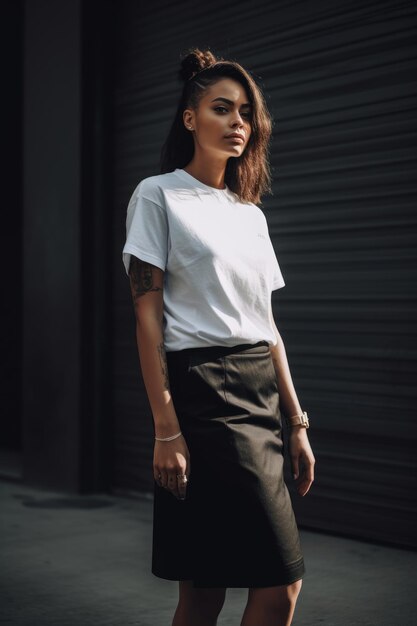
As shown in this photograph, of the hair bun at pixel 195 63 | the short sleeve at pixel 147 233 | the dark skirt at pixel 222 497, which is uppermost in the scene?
the hair bun at pixel 195 63

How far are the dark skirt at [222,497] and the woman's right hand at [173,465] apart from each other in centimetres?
5

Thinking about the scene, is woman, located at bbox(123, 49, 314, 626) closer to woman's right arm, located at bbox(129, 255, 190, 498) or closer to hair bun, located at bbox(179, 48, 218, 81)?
woman's right arm, located at bbox(129, 255, 190, 498)

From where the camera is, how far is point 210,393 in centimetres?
260

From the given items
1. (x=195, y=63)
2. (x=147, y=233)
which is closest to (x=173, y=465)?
(x=147, y=233)

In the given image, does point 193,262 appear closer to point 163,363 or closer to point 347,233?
point 163,363

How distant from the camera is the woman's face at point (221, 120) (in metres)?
2.75

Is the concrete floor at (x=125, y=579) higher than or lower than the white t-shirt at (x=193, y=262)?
lower

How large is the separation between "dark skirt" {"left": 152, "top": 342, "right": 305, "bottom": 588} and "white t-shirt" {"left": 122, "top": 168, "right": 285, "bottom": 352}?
7 centimetres

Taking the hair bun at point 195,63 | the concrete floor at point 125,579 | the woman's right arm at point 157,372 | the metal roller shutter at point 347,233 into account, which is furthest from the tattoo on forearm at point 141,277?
the metal roller shutter at point 347,233

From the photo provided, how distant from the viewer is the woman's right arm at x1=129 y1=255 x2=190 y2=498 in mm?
2529

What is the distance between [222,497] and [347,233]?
2822 millimetres

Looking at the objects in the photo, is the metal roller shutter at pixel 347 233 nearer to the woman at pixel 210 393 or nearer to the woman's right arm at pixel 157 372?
the woman at pixel 210 393

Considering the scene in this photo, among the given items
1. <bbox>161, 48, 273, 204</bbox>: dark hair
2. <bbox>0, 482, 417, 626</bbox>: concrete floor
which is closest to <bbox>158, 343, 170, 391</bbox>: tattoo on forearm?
<bbox>161, 48, 273, 204</bbox>: dark hair

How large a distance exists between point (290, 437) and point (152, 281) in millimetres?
723
